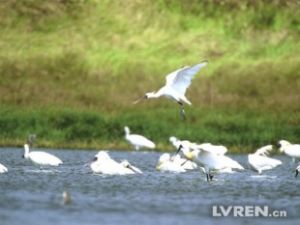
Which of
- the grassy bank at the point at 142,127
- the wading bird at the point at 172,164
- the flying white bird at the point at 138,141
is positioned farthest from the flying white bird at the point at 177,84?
the grassy bank at the point at 142,127

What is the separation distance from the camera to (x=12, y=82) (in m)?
48.7

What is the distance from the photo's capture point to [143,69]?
50656 millimetres

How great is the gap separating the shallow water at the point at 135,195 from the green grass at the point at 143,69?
25.9ft

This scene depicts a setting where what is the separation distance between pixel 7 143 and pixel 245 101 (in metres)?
9.30

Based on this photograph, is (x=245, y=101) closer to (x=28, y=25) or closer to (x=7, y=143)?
(x=7, y=143)

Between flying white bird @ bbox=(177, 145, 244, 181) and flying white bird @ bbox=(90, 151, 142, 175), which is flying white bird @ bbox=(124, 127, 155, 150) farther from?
flying white bird @ bbox=(177, 145, 244, 181)

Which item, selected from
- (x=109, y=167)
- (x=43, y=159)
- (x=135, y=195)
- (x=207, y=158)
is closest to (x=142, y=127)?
(x=43, y=159)

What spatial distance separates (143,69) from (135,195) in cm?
2520

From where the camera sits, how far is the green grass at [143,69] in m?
41.7

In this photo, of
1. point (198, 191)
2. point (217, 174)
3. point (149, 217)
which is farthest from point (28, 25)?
point (149, 217)

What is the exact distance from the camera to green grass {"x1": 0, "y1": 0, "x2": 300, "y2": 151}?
41.7 m

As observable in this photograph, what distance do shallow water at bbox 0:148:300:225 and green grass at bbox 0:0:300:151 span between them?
25.9 ft

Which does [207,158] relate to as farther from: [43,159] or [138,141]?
[138,141]

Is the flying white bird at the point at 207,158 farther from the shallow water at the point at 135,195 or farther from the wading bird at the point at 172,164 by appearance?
the wading bird at the point at 172,164
